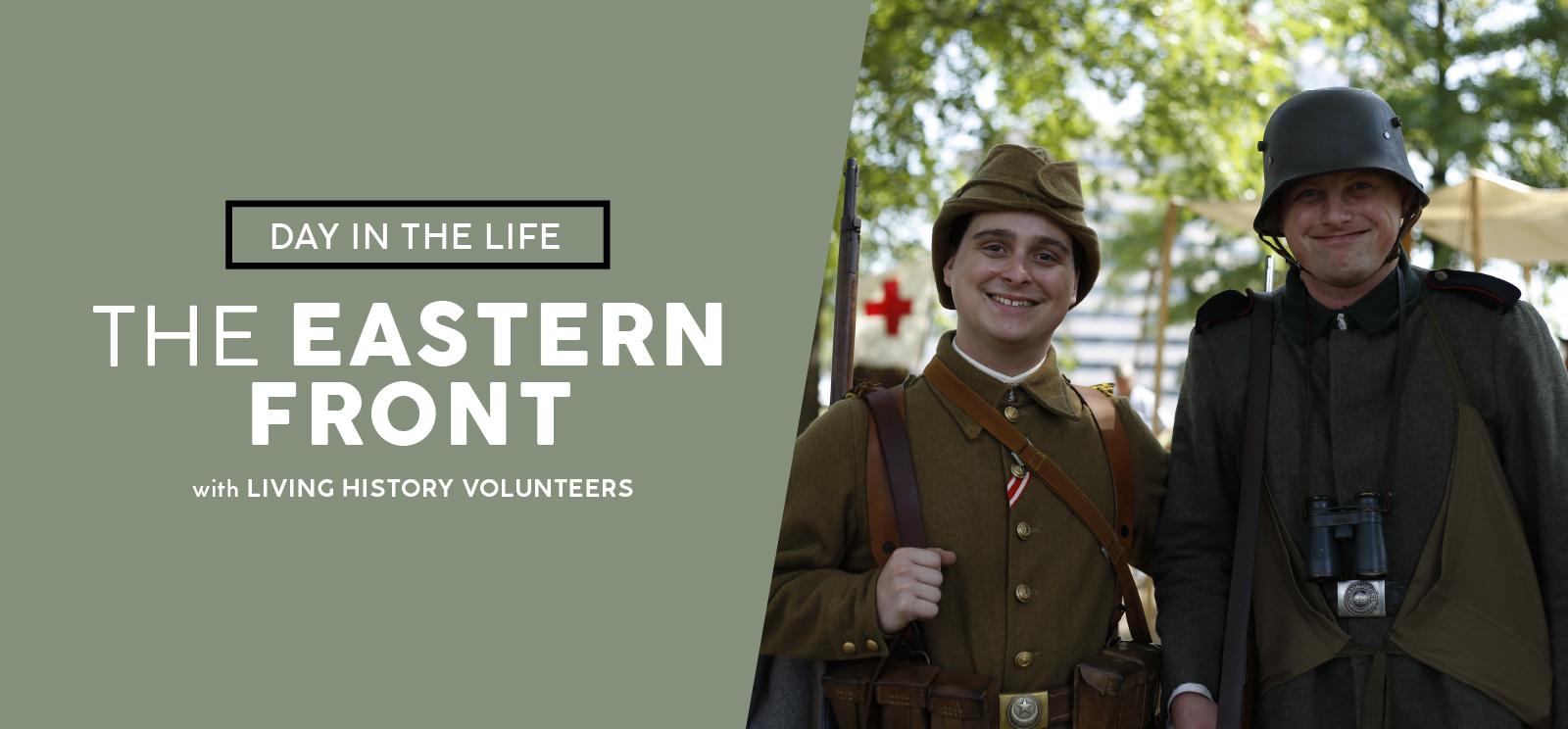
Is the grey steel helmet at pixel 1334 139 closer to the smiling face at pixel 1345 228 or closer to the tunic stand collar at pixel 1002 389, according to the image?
the smiling face at pixel 1345 228

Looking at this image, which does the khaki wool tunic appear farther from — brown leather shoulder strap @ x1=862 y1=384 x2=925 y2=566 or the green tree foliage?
the green tree foliage

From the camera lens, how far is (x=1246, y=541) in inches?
132

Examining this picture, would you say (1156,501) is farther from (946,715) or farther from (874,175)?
(874,175)

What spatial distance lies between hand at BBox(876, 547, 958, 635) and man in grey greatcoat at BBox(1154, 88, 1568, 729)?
22.4 inches

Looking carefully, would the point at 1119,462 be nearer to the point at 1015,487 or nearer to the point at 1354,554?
the point at 1015,487

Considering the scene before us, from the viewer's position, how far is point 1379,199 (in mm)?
3395

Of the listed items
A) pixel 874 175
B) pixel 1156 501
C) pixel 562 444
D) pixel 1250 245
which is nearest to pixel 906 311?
pixel 874 175

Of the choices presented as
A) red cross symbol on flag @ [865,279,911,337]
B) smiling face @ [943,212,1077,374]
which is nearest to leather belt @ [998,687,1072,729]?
smiling face @ [943,212,1077,374]

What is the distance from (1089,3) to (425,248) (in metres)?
7.86

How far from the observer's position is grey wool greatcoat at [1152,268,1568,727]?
3.19 meters

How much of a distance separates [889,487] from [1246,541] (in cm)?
73

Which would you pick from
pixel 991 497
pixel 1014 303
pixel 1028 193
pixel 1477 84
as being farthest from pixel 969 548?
pixel 1477 84

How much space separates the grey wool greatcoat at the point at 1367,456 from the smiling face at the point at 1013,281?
0.34 m

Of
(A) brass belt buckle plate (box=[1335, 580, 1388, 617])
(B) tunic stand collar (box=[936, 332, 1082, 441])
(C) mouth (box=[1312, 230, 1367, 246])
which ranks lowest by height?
(A) brass belt buckle plate (box=[1335, 580, 1388, 617])
